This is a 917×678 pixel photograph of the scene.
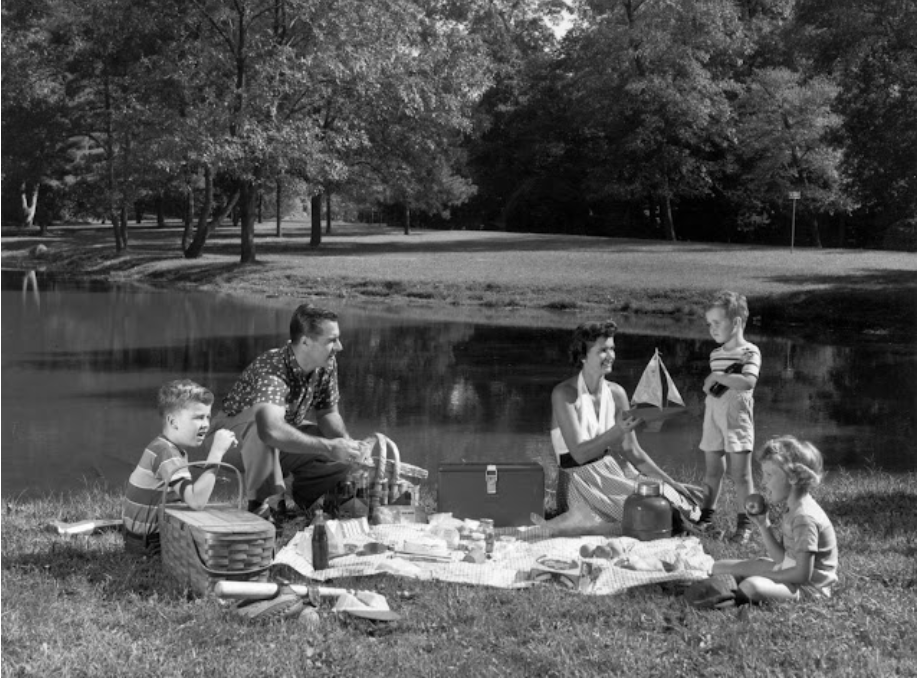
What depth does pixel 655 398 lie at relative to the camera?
680 cm

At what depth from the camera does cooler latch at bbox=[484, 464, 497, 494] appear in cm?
698

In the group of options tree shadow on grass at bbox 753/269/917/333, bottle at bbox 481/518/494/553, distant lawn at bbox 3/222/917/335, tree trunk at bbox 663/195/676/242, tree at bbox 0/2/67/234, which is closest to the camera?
bottle at bbox 481/518/494/553

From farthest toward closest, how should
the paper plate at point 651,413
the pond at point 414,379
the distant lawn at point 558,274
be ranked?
the distant lawn at point 558,274
the pond at point 414,379
the paper plate at point 651,413

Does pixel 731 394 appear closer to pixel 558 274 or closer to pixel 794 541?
pixel 794 541

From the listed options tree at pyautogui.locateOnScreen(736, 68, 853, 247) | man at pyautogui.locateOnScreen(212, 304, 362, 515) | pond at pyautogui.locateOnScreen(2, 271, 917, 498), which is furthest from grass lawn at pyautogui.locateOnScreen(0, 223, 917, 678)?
tree at pyautogui.locateOnScreen(736, 68, 853, 247)

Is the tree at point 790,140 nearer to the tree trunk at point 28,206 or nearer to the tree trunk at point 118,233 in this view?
the tree trunk at point 118,233

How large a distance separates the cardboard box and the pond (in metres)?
2.30

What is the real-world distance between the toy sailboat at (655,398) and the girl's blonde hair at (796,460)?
1.21 m

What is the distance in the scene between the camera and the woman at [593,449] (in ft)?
22.7

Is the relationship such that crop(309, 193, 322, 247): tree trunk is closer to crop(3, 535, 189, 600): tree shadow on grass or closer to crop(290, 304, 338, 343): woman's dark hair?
crop(290, 304, 338, 343): woman's dark hair

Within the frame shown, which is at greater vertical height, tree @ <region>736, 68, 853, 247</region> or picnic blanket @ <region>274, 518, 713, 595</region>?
tree @ <region>736, 68, 853, 247</region>

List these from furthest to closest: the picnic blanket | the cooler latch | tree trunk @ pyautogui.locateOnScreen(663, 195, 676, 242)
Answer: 1. tree trunk @ pyautogui.locateOnScreen(663, 195, 676, 242)
2. the cooler latch
3. the picnic blanket

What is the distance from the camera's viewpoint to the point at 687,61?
142ft

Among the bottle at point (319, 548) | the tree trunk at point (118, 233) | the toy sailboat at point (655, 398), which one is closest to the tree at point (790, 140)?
the tree trunk at point (118, 233)
